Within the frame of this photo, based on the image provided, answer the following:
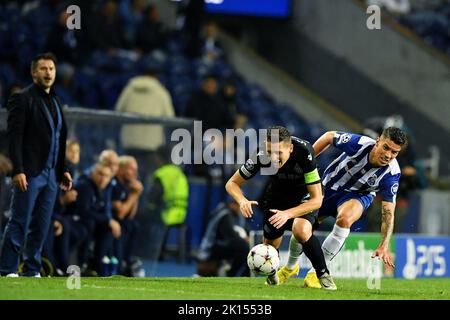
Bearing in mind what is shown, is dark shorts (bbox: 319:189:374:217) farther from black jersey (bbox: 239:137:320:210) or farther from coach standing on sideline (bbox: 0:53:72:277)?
coach standing on sideline (bbox: 0:53:72:277)

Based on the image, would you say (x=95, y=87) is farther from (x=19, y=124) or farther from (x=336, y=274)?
(x=19, y=124)

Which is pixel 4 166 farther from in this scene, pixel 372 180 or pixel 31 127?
pixel 372 180

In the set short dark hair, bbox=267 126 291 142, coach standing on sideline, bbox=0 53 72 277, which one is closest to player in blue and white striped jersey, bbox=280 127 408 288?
short dark hair, bbox=267 126 291 142

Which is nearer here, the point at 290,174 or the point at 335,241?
the point at 290,174

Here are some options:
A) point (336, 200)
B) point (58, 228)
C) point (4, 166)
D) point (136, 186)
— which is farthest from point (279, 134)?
point (136, 186)

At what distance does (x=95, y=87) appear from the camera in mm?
20812

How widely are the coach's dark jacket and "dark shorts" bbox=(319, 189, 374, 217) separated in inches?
119

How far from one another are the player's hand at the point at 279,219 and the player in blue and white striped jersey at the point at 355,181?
1.07 meters

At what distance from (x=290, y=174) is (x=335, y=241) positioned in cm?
98

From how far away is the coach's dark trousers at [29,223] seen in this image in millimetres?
11891

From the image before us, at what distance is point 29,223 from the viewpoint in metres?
12.1

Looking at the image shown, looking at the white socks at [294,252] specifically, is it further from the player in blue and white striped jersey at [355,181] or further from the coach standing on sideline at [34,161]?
the coach standing on sideline at [34,161]

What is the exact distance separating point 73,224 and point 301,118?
33.0 feet
